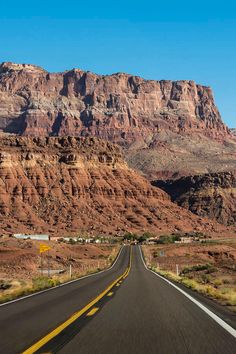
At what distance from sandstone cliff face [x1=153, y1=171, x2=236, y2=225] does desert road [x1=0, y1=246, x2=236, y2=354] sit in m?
156

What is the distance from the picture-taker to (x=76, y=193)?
133 m

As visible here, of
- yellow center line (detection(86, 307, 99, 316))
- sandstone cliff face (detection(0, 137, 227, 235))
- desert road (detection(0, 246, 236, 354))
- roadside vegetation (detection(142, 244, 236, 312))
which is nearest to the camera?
desert road (detection(0, 246, 236, 354))

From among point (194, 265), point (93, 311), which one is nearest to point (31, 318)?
point (93, 311)

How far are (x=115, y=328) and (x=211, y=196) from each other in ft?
546

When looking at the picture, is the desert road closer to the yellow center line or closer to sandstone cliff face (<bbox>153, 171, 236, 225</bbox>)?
the yellow center line

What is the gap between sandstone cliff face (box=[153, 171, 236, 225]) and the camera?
16775 centimetres

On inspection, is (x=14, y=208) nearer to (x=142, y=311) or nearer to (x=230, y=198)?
(x=230, y=198)

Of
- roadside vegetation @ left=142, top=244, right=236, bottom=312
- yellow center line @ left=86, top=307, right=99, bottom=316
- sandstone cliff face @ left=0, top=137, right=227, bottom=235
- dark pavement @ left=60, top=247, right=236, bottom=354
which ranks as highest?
sandstone cliff face @ left=0, top=137, right=227, bottom=235

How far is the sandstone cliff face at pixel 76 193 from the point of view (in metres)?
120

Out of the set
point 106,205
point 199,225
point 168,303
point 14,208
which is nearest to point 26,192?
point 14,208

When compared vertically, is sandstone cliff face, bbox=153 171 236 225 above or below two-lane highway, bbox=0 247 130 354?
above

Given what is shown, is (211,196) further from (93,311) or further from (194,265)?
(93,311)

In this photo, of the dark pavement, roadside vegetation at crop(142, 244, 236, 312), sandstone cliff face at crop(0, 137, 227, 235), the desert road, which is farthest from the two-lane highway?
sandstone cliff face at crop(0, 137, 227, 235)

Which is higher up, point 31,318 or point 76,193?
point 76,193
